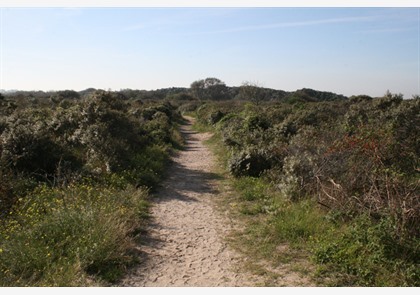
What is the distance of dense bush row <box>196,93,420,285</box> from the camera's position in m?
5.10

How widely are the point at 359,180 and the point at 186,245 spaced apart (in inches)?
150

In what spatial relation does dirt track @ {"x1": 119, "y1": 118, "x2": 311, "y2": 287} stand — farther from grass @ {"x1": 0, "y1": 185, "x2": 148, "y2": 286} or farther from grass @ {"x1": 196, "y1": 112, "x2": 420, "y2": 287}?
grass @ {"x1": 0, "y1": 185, "x2": 148, "y2": 286}

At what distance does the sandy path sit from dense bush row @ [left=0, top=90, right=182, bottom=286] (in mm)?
417

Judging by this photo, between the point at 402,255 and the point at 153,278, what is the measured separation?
3.58 meters

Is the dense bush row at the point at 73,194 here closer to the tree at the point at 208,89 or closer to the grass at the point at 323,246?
the grass at the point at 323,246

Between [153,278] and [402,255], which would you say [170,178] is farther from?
[402,255]

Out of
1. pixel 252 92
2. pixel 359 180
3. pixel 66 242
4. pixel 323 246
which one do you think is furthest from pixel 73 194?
pixel 252 92

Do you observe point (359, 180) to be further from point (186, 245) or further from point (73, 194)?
point (73, 194)

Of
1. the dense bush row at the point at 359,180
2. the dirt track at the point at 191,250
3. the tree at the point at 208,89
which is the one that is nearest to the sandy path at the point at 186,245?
the dirt track at the point at 191,250

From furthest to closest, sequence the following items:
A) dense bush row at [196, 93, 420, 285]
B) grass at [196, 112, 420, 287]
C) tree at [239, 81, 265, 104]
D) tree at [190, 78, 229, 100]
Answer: tree at [190, 78, 229, 100], tree at [239, 81, 265, 104], dense bush row at [196, 93, 420, 285], grass at [196, 112, 420, 287]

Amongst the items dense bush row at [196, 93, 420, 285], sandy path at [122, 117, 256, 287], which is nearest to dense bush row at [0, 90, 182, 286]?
sandy path at [122, 117, 256, 287]

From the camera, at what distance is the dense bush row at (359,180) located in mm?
5098

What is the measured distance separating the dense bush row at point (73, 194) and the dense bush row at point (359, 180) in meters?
3.23

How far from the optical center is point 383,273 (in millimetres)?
4816
